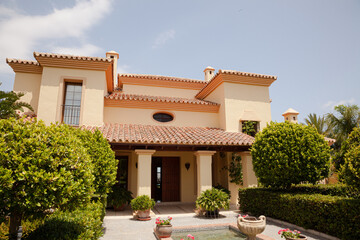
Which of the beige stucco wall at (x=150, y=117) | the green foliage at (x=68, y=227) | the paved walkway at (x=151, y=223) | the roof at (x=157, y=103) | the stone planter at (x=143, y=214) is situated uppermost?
the roof at (x=157, y=103)

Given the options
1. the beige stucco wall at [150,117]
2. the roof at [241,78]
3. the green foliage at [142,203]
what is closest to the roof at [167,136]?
the beige stucco wall at [150,117]

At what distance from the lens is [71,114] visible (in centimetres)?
1223

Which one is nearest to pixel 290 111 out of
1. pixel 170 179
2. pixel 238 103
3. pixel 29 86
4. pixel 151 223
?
pixel 238 103

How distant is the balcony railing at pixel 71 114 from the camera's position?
1211 cm

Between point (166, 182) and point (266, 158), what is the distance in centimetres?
734

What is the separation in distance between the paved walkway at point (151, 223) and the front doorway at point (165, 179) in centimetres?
255

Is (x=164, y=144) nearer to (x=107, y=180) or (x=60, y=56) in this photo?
(x=107, y=180)

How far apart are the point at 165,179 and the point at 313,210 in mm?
9073

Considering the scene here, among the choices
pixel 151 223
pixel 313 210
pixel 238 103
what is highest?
pixel 238 103

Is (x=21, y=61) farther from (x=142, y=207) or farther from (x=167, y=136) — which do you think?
(x=142, y=207)

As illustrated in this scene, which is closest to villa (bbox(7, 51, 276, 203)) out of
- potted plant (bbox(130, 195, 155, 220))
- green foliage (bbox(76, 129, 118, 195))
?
potted plant (bbox(130, 195, 155, 220))

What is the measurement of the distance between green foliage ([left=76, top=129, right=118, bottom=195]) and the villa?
222 cm

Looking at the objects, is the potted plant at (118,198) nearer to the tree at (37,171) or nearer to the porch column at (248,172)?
the porch column at (248,172)

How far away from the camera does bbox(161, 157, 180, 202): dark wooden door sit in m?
14.5
